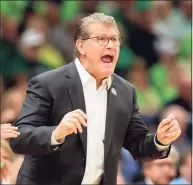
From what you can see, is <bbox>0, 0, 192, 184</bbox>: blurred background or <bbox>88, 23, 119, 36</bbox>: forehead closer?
<bbox>88, 23, 119, 36</bbox>: forehead

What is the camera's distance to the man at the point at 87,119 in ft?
10.4

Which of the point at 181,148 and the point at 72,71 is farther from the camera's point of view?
the point at 181,148

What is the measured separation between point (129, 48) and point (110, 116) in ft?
11.3

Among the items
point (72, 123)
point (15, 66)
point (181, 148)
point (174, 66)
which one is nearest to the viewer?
point (72, 123)

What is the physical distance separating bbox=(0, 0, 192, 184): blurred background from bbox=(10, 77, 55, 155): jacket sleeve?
220 centimetres

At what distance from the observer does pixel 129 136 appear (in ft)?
11.3

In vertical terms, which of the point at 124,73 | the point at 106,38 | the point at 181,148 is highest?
the point at 106,38

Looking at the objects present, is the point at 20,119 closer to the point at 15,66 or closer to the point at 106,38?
the point at 106,38

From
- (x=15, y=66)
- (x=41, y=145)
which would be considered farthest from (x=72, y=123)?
(x=15, y=66)

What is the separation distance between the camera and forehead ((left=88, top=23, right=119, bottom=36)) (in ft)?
10.7

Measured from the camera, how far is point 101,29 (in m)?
3.26

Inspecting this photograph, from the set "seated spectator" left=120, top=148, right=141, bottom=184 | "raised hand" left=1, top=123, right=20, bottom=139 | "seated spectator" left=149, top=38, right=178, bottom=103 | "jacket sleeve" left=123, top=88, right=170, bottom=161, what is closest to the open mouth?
"jacket sleeve" left=123, top=88, right=170, bottom=161

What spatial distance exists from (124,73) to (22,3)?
119 cm

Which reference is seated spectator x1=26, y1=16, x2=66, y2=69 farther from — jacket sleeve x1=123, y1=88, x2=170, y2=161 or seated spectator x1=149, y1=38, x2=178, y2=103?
jacket sleeve x1=123, y1=88, x2=170, y2=161
